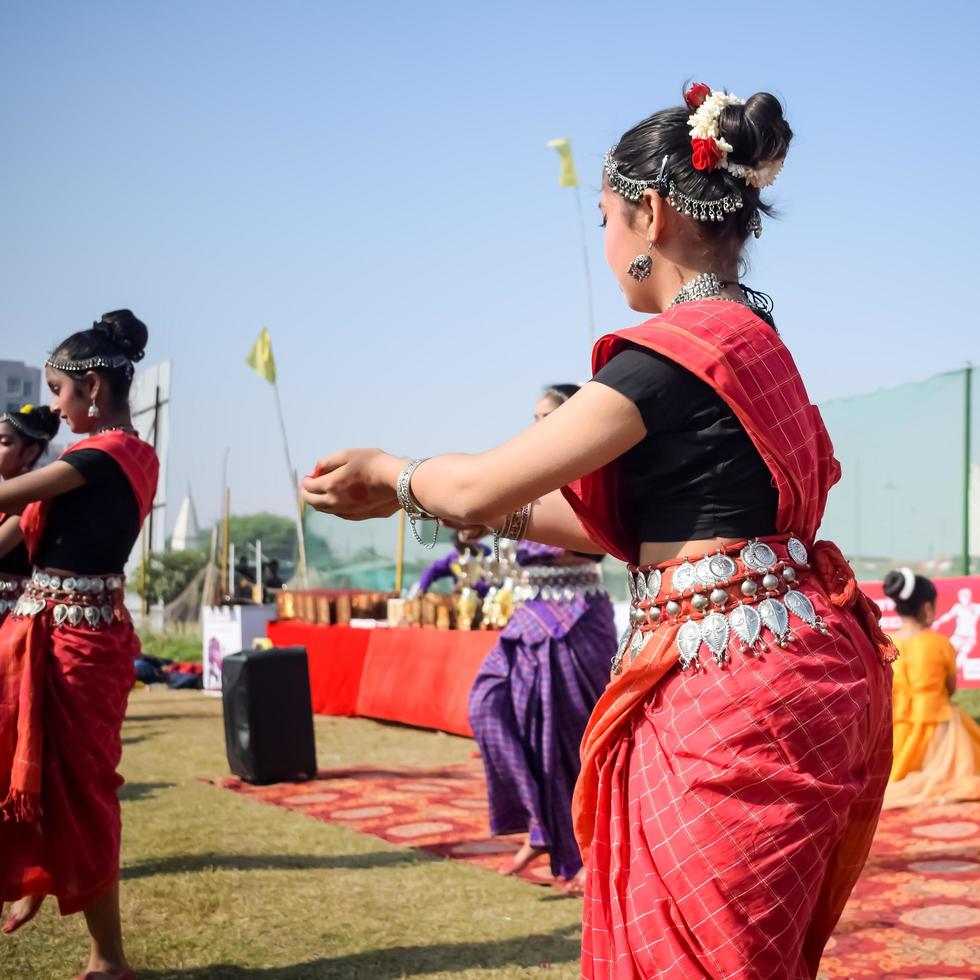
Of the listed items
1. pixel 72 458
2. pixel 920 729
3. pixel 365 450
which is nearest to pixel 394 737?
pixel 920 729

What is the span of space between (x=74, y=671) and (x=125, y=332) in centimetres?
114

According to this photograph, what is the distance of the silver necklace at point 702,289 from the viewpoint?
5.94 ft

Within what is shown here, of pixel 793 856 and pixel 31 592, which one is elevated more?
pixel 31 592

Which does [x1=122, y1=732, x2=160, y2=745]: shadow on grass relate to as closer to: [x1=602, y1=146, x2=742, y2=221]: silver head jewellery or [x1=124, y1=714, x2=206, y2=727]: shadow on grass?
[x1=124, y1=714, x2=206, y2=727]: shadow on grass

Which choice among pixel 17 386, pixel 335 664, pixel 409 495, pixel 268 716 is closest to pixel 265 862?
pixel 268 716

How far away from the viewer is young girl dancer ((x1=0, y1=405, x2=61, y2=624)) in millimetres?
4363

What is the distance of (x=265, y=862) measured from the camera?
4.84 metres

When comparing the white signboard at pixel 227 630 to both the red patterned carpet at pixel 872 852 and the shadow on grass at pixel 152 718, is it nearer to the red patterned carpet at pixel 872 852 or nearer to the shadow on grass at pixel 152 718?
the shadow on grass at pixel 152 718

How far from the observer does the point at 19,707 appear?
130 inches

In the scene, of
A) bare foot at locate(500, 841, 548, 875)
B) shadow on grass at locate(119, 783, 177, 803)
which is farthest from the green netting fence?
shadow on grass at locate(119, 783, 177, 803)

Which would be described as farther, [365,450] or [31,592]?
[31,592]

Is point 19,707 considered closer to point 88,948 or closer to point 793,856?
point 88,948

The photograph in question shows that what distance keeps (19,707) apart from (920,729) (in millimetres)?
4501

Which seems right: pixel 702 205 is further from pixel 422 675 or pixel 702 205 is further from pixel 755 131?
pixel 422 675
